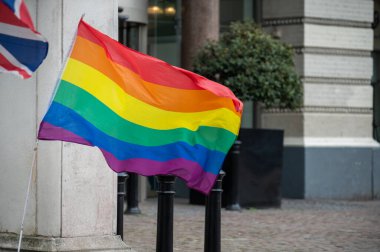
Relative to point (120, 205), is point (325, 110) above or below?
above

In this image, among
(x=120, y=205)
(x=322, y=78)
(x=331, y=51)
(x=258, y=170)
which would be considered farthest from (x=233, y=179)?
(x=120, y=205)

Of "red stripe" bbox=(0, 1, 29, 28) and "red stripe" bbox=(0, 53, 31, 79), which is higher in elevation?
"red stripe" bbox=(0, 1, 29, 28)

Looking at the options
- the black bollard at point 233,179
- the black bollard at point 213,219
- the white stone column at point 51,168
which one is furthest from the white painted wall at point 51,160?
the black bollard at point 233,179

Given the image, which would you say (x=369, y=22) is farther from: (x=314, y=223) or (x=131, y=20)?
(x=314, y=223)

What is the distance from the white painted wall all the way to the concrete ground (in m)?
2.20

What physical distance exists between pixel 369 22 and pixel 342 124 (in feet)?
6.62

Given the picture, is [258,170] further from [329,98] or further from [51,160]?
[51,160]

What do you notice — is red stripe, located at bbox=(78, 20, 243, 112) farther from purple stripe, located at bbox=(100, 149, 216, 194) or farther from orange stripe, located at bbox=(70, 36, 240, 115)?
purple stripe, located at bbox=(100, 149, 216, 194)

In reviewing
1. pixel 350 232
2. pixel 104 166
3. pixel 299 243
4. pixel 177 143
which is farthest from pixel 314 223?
pixel 177 143

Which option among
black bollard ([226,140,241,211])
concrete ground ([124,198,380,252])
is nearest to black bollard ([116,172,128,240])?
concrete ground ([124,198,380,252])

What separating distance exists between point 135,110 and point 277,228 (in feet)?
22.0

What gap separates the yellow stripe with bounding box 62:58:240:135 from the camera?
6.07 metres

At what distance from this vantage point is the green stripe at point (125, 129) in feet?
Answer: 19.7

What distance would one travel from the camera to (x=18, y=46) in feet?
18.2
